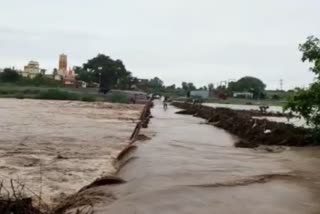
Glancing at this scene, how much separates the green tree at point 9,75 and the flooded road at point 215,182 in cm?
8609

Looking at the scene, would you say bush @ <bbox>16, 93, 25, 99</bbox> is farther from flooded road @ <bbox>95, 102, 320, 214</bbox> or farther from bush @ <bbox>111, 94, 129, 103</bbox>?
flooded road @ <bbox>95, 102, 320, 214</bbox>

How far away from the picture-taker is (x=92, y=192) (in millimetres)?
10328

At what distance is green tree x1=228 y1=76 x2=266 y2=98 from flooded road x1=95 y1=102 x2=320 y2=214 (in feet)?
372

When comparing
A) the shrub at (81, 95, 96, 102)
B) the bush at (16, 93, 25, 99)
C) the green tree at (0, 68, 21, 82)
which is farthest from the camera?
the green tree at (0, 68, 21, 82)

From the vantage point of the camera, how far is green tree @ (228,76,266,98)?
133 metres

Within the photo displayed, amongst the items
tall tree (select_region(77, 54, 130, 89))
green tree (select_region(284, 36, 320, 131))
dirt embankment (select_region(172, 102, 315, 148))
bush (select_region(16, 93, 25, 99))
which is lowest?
bush (select_region(16, 93, 25, 99))

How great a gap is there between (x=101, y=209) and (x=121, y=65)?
10782 centimetres

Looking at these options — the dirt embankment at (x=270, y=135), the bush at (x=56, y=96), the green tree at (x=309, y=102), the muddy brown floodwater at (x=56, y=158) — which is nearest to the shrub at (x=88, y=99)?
the bush at (x=56, y=96)

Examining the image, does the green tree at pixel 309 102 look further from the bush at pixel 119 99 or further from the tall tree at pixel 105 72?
the tall tree at pixel 105 72

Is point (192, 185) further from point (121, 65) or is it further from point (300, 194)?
point (121, 65)

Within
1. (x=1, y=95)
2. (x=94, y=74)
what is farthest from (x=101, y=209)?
(x=94, y=74)

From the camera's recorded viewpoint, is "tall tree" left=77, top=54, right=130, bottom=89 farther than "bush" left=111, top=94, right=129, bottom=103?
Yes

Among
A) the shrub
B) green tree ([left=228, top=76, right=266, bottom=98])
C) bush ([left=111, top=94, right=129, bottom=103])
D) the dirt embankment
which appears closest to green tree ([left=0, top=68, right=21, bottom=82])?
the shrub

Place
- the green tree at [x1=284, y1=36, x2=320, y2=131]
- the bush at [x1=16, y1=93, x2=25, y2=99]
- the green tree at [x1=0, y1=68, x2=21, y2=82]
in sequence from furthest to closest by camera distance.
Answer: the green tree at [x1=0, y1=68, x2=21, y2=82] → the bush at [x1=16, y1=93, x2=25, y2=99] → the green tree at [x1=284, y1=36, x2=320, y2=131]
